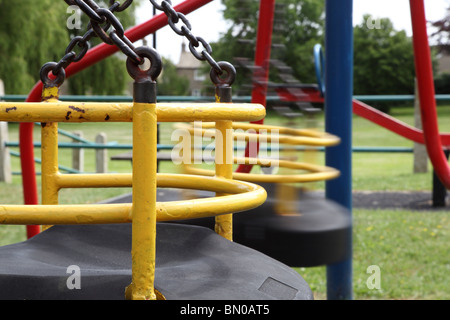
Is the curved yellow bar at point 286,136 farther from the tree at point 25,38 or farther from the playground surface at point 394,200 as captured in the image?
the tree at point 25,38

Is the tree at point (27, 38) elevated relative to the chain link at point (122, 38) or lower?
elevated

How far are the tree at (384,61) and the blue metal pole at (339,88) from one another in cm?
2714

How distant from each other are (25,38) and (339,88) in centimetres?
1267

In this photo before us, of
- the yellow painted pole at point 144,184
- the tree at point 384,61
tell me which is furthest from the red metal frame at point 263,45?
the tree at point 384,61

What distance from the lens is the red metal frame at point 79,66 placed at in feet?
5.68

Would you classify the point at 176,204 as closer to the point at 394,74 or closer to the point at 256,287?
the point at 256,287

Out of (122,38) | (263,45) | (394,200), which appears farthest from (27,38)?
(122,38)

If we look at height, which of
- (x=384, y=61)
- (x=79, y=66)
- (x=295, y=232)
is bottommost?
(x=295, y=232)

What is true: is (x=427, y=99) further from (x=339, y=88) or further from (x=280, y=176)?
(x=280, y=176)

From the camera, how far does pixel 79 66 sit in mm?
1835

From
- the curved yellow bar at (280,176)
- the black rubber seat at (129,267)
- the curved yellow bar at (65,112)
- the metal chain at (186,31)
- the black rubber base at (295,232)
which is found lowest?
the black rubber base at (295,232)

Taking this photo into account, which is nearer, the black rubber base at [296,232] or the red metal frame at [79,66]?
the black rubber base at [296,232]

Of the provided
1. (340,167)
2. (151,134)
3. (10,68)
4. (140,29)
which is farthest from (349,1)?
(10,68)
